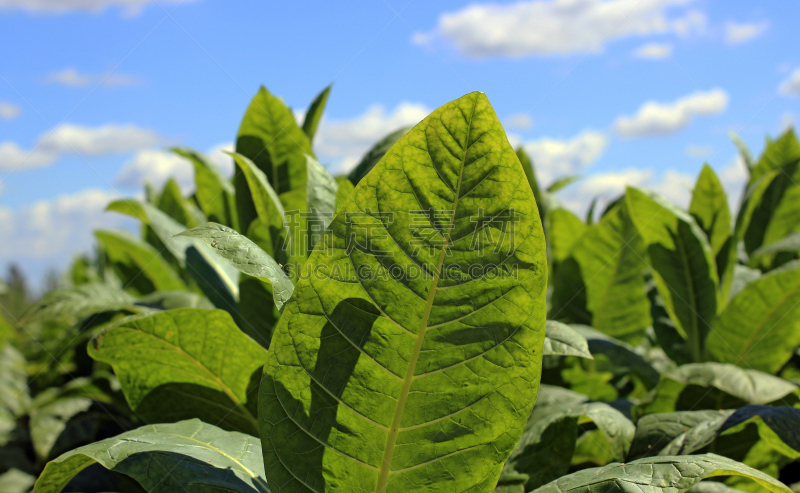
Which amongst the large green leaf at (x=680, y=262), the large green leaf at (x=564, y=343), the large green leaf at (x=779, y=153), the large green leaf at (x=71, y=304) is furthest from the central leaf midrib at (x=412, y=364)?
the large green leaf at (x=779, y=153)

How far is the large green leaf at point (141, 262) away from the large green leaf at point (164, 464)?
4.53 ft

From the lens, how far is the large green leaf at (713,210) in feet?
7.06

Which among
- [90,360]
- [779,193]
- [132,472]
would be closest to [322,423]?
[132,472]

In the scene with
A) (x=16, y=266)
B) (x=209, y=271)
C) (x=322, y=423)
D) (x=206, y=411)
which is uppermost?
(x=209, y=271)

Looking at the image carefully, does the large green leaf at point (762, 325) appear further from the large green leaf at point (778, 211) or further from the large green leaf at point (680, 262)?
the large green leaf at point (778, 211)

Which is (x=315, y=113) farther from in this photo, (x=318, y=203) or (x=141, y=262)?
(x=141, y=262)

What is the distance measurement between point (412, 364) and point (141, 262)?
6.23 ft

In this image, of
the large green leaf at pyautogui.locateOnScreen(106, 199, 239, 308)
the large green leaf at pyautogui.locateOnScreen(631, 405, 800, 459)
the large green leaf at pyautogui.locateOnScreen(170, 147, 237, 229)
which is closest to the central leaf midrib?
the large green leaf at pyautogui.locateOnScreen(631, 405, 800, 459)

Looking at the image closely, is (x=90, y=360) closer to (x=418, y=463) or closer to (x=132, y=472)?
(x=132, y=472)

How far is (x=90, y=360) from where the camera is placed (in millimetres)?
2426

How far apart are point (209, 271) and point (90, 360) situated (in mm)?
1159

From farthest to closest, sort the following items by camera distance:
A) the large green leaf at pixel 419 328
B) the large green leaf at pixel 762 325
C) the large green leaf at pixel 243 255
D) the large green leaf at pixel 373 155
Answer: the large green leaf at pixel 762 325, the large green leaf at pixel 373 155, the large green leaf at pixel 243 255, the large green leaf at pixel 419 328

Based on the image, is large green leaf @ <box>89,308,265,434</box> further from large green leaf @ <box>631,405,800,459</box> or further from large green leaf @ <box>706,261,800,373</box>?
large green leaf @ <box>706,261,800,373</box>

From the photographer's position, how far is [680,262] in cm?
199
